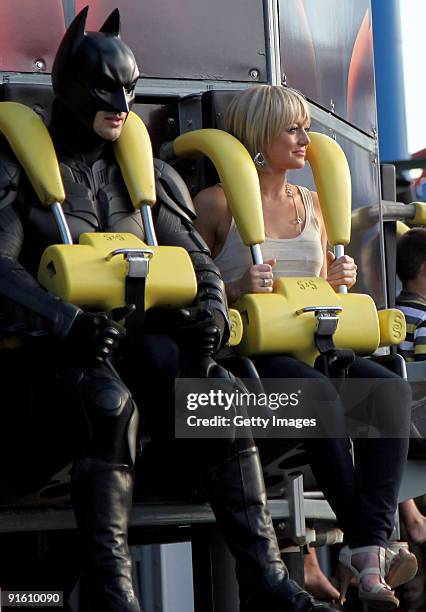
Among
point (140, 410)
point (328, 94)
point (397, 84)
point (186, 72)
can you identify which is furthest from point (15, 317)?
point (397, 84)

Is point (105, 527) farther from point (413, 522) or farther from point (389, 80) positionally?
point (389, 80)

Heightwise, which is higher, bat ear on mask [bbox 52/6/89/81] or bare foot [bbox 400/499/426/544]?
bat ear on mask [bbox 52/6/89/81]

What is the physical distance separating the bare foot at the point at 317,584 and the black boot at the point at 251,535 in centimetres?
185

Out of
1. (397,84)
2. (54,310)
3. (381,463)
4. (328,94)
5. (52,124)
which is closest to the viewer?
(54,310)

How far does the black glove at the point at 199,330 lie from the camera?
443 cm

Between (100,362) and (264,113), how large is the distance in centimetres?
128

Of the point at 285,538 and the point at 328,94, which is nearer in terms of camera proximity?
the point at 285,538

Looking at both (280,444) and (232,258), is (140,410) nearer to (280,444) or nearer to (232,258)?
(280,444)

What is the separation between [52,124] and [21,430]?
1046mm

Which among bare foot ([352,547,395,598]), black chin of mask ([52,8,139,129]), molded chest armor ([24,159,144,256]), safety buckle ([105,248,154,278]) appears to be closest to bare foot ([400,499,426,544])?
bare foot ([352,547,395,598])

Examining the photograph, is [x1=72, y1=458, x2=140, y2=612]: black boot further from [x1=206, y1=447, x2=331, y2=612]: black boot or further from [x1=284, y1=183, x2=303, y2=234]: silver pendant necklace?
[x1=284, y1=183, x2=303, y2=234]: silver pendant necklace

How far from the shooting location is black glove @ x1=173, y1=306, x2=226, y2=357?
443 centimetres

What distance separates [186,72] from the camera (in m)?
5.66

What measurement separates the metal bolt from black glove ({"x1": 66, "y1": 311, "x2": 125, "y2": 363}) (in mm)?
1413
